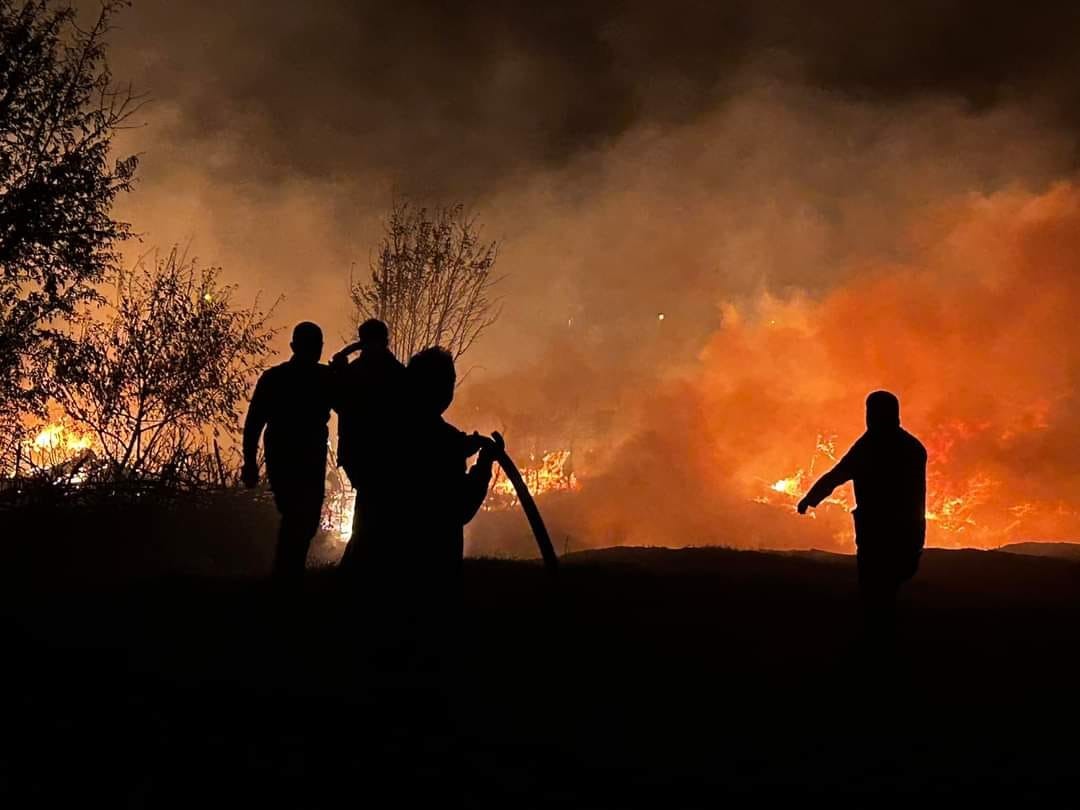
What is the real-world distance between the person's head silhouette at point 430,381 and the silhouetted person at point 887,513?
375 cm

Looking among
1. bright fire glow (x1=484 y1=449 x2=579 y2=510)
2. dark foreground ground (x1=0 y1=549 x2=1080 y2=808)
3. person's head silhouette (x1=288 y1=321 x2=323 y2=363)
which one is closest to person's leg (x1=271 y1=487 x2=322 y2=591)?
dark foreground ground (x1=0 y1=549 x2=1080 y2=808)

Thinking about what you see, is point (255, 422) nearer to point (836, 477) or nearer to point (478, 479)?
point (478, 479)

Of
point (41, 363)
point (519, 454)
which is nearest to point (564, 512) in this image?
point (519, 454)

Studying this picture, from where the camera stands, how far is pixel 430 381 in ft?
14.6

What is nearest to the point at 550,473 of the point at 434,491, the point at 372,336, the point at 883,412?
the point at 372,336

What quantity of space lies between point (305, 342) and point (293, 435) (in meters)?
0.88

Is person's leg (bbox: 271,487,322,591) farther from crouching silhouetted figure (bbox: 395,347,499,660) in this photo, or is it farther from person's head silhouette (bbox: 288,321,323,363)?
crouching silhouetted figure (bbox: 395,347,499,660)

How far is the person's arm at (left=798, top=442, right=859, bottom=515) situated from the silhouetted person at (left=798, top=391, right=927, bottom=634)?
0.28ft

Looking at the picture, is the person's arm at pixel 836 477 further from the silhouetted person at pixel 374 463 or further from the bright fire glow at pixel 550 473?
the bright fire glow at pixel 550 473

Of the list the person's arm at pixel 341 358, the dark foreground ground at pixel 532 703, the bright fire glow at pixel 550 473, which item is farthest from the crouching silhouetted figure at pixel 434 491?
the bright fire glow at pixel 550 473

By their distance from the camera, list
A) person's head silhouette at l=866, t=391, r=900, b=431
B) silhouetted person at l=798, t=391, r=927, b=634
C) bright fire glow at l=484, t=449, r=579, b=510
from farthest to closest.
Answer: bright fire glow at l=484, t=449, r=579, b=510 < person's head silhouette at l=866, t=391, r=900, b=431 < silhouetted person at l=798, t=391, r=927, b=634

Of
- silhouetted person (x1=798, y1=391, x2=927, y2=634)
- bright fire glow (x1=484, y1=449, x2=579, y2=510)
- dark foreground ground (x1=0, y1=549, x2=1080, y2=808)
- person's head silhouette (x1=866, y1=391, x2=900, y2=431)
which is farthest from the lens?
bright fire glow (x1=484, y1=449, x2=579, y2=510)

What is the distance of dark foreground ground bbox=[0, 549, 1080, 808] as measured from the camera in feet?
13.0

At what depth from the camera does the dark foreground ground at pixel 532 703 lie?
397 centimetres
